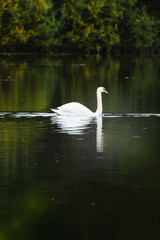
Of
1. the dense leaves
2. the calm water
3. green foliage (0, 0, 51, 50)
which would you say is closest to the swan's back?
the calm water

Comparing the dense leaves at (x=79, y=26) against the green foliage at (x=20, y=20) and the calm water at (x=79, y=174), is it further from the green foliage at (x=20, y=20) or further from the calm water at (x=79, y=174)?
the calm water at (x=79, y=174)

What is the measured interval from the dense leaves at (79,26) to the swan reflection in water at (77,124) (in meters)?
56.3

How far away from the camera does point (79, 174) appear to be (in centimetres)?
1150

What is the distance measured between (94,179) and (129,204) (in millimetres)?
1542

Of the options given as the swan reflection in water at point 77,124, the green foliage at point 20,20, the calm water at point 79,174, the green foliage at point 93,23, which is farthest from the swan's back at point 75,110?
the green foliage at point 93,23

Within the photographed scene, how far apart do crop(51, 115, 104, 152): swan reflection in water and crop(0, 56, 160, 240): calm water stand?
19 mm

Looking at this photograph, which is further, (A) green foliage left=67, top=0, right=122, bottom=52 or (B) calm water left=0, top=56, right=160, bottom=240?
(A) green foliage left=67, top=0, right=122, bottom=52

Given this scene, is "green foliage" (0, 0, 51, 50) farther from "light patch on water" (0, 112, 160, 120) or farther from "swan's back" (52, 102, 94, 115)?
"swan's back" (52, 102, 94, 115)

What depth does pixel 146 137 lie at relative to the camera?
15836 mm

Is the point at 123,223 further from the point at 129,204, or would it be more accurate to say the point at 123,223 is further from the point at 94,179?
the point at 94,179

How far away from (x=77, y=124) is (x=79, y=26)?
64.6 metres

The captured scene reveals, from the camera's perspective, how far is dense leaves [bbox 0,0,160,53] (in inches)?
3004

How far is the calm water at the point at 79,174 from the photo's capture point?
877 cm

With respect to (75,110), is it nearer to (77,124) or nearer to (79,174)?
(77,124)
